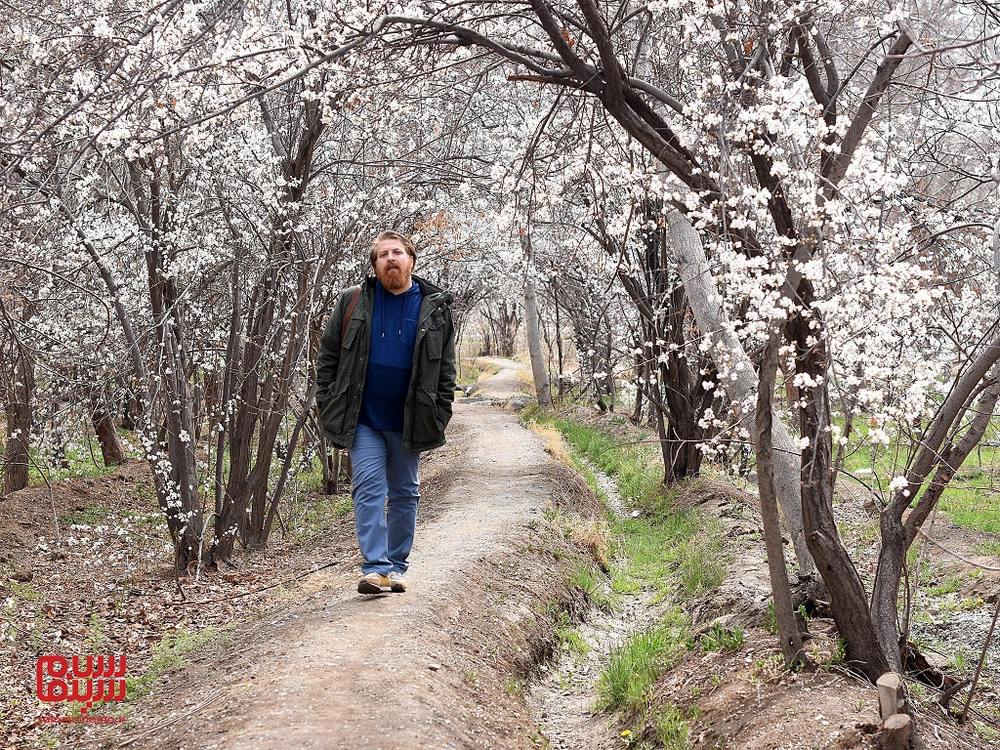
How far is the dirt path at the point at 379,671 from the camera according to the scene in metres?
4.06

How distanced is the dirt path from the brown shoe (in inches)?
2.6

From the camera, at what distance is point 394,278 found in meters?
5.58

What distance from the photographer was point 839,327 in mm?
4918

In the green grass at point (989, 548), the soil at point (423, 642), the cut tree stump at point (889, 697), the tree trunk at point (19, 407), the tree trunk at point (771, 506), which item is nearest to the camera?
the cut tree stump at point (889, 697)

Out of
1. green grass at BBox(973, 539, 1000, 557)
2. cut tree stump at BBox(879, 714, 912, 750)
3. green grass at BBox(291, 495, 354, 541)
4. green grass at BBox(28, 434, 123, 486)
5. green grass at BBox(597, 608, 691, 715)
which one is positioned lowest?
green grass at BBox(291, 495, 354, 541)

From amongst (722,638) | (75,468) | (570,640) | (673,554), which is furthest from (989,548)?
(75,468)

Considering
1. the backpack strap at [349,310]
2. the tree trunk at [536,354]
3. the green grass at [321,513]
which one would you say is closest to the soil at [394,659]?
the backpack strap at [349,310]

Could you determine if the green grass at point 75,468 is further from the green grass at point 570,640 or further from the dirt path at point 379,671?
the green grass at point 570,640

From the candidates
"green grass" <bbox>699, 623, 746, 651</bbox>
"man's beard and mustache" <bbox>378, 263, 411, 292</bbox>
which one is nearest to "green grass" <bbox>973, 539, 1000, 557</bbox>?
"green grass" <bbox>699, 623, 746, 651</bbox>

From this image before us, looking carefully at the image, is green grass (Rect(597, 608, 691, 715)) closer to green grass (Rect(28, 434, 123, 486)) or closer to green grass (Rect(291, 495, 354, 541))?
green grass (Rect(291, 495, 354, 541))

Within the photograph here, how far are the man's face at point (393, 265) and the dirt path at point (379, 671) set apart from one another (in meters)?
1.94

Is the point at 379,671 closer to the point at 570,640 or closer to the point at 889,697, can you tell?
the point at 889,697

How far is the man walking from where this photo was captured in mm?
5496

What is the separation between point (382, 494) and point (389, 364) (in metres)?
0.76
